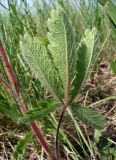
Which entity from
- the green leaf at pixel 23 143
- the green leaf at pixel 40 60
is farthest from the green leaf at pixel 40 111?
the green leaf at pixel 23 143

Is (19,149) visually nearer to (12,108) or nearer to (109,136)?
(12,108)

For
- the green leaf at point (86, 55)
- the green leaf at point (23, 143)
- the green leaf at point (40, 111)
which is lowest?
the green leaf at point (23, 143)

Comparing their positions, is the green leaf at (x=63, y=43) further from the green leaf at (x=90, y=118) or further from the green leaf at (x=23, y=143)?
the green leaf at (x=23, y=143)

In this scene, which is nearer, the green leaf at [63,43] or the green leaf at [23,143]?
the green leaf at [63,43]

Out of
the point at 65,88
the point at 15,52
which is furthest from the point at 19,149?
the point at 15,52

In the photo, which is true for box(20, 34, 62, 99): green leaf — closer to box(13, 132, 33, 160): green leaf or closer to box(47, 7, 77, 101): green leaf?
box(47, 7, 77, 101): green leaf

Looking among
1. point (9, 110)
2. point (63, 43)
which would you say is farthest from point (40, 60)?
point (9, 110)
